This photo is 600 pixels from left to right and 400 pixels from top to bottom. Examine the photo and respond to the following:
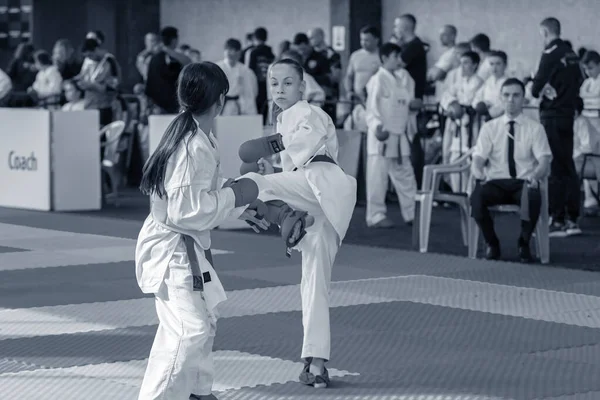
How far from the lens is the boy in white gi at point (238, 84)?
1641 cm

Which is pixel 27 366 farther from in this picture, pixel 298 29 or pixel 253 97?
pixel 298 29

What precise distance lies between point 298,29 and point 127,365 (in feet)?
58.6

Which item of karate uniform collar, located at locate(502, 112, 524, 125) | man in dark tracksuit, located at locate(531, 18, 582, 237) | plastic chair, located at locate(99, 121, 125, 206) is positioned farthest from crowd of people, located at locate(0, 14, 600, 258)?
plastic chair, located at locate(99, 121, 125, 206)

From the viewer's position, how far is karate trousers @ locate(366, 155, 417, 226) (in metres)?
12.8

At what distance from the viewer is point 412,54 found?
557 inches

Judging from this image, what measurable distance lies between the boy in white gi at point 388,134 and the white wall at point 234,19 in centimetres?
1002

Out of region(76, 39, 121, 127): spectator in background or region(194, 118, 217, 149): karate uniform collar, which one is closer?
region(194, 118, 217, 149): karate uniform collar

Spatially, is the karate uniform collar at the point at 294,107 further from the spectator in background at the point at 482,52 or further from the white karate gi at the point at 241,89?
the white karate gi at the point at 241,89

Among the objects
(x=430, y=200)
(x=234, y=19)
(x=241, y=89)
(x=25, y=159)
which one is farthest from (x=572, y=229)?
(x=234, y=19)

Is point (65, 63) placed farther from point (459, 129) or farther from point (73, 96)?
point (459, 129)

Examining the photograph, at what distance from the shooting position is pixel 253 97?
16.7 m

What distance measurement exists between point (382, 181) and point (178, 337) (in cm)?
833

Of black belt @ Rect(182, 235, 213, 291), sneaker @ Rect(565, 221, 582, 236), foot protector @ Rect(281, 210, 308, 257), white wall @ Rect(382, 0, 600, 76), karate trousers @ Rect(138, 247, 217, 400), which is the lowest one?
sneaker @ Rect(565, 221, 582, 236)

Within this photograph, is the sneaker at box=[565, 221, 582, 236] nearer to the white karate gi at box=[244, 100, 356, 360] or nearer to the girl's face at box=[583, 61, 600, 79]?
the girl's face at box=[583, 61, 600, 79]
